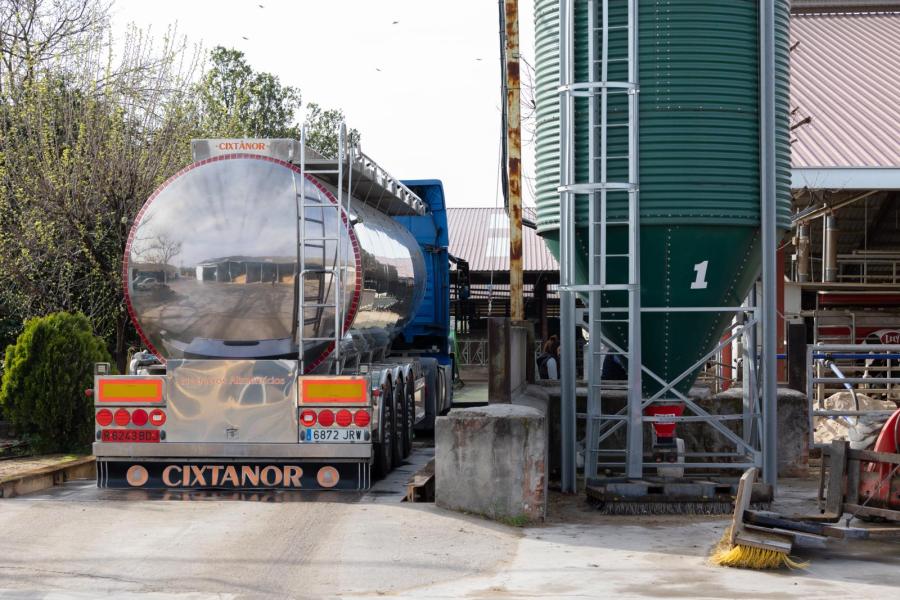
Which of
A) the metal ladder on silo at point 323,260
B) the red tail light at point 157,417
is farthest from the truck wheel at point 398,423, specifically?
the red tail light at point 157,417

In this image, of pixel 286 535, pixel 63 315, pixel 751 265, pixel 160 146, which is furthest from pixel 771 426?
pixel 160 146

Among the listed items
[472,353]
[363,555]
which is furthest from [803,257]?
[363,555]

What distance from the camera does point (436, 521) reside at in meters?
9.45

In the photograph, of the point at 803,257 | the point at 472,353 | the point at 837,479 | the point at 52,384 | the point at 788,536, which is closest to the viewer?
the point at 788,536

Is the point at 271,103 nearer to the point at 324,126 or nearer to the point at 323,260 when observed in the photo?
the point at 324,126

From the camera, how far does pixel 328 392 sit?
1066cm

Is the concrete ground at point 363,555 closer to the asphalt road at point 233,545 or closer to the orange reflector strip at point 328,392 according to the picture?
the asphalt road at point 233,545

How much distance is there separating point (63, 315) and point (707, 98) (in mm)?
8072

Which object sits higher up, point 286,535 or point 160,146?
point 160,146

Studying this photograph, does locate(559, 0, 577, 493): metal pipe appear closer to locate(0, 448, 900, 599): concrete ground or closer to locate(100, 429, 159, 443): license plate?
locate(0, 448, 900, 599): concrete ground

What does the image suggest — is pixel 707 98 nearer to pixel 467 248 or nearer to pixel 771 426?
pixel 771 426

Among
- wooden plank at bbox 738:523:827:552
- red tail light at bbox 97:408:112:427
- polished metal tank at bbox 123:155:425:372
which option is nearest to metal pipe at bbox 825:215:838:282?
polished metal tank at bbox 123:155:425:372

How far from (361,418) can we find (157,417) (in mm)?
1894

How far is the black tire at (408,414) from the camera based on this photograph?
13945 mm
